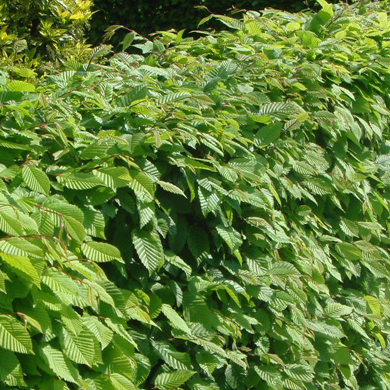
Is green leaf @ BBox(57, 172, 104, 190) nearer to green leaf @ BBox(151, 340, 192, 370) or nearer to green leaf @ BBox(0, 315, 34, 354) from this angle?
green leaf @ BBox(0, 315, 34, 354)

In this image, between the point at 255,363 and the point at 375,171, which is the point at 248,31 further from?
the point at 255,363

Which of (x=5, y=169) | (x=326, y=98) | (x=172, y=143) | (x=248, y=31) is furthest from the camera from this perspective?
(x=248, y=31)

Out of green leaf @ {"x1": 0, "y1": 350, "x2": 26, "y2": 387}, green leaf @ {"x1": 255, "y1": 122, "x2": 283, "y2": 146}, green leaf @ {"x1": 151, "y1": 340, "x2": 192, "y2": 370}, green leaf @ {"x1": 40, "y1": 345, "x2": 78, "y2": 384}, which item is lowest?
green leaf @ {"x1": 151, "y1": 340, "x2": 192, "y2": 370}

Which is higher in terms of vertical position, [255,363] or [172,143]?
[172,143]

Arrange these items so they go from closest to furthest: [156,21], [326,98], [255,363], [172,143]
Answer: [172,143], [255,363], [326,98], [156,21]

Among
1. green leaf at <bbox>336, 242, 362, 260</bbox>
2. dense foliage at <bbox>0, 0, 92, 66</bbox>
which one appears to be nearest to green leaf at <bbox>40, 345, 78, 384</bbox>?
green leaf at <bbox>336, 242, 362, 260</bbox>

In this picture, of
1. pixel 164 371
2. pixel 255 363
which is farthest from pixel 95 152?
pixel 255 363

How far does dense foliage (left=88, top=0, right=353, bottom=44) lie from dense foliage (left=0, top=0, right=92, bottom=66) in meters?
4.41

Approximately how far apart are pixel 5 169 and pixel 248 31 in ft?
7.78

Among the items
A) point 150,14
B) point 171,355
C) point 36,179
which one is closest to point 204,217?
point 171,355

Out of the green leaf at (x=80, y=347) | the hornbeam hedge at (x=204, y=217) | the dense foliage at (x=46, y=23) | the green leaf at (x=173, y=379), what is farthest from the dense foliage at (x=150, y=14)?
the green leaf at (x=80, y=347)

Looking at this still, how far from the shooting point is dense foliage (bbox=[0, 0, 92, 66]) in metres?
5.58

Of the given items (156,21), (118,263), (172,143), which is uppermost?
(172,143)

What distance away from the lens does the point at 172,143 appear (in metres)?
2.51
